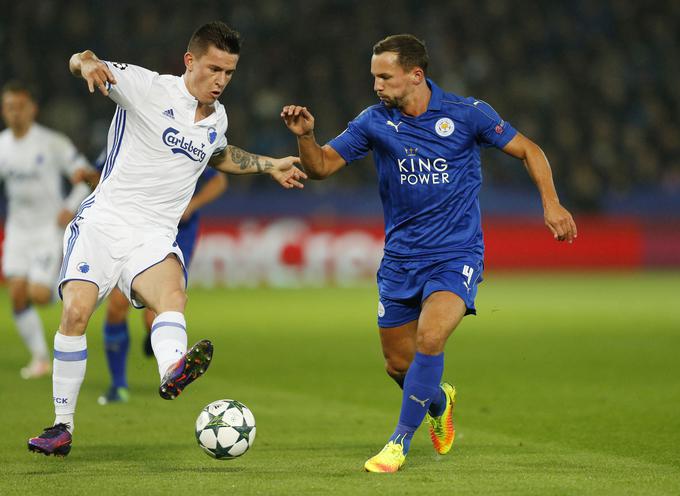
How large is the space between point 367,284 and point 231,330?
7.59 m

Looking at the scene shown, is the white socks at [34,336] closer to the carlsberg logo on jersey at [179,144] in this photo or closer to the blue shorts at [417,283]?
the carlsberg logo on jersey at [179,144]

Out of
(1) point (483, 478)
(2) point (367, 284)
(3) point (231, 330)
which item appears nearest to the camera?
(1) point (483, 478)

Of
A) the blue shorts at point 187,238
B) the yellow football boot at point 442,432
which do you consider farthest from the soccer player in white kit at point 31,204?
the yellow football boot at point 442,432

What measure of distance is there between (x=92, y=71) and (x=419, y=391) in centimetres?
237

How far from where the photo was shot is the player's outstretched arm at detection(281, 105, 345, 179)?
6055mm

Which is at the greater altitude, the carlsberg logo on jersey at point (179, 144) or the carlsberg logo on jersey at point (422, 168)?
the carlsberg logo on jersey at point (179, 144)

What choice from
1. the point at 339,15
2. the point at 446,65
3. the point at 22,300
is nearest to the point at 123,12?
the point at 339,15

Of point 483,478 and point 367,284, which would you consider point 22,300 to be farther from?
point 367,284

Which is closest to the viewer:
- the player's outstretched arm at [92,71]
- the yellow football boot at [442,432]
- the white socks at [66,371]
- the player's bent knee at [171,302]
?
the player's outstretched arm at [92,71]

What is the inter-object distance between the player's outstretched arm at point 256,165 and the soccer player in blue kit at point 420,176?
0.47 m

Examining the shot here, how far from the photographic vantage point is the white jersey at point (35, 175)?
35.7ft

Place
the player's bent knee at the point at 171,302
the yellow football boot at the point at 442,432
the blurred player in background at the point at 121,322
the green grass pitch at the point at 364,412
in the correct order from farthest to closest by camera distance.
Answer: the blurred player in background at the point at 121,322
the yellow football boot at the point at 442,432
the player's bent knee at the point at 171,302
the green grass pitch at the point at 364,412

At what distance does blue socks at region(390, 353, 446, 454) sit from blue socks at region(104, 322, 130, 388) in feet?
11.8

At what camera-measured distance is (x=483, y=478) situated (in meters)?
5.68
